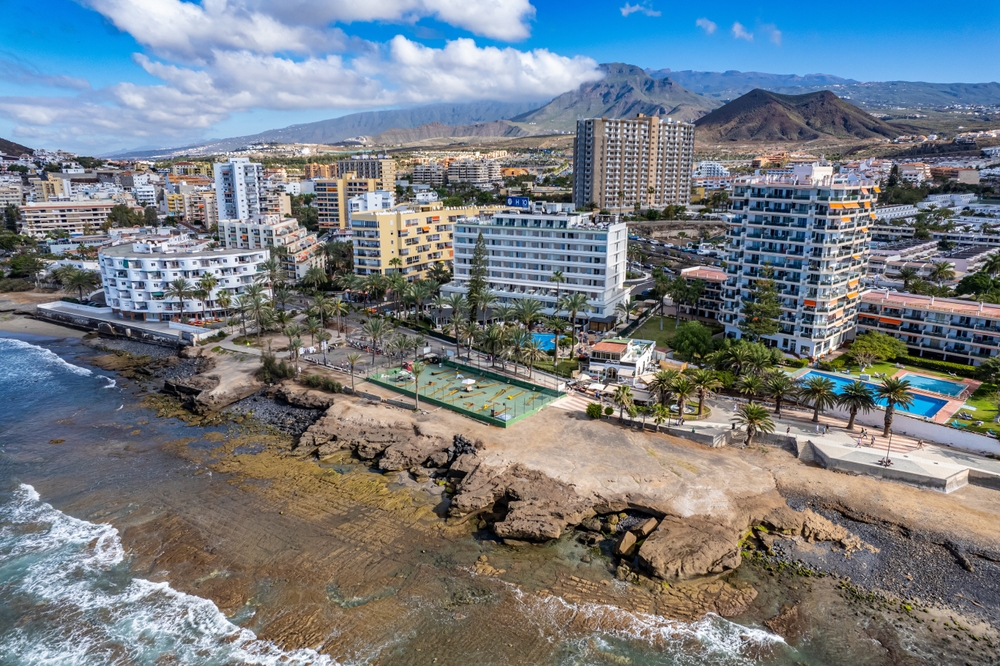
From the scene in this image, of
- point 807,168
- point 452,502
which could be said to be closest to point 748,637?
point 452,502

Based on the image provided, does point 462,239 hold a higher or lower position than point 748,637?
higher

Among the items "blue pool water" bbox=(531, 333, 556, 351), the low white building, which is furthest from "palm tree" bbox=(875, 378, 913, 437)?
"blue pool water" bbox=(531, 333, 556, 351)

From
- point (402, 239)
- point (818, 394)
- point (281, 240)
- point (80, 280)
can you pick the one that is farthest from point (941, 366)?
point (80, 280)

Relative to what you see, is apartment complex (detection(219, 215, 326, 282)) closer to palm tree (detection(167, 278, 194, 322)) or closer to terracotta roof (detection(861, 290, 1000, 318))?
palm tree (detection(167, 278, 194, 322))

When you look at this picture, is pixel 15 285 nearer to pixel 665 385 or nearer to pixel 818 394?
pixel 665 385

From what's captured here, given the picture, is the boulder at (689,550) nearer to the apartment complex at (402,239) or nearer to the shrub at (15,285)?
the apartment complex at (402,239)

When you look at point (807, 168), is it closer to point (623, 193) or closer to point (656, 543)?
point (656, 543)
